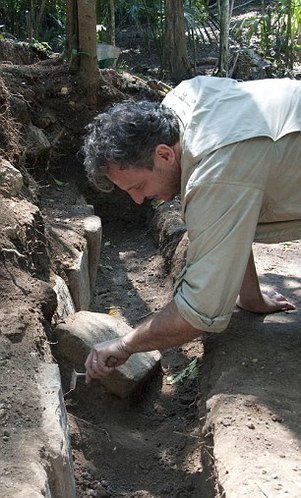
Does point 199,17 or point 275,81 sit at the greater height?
point 275,81

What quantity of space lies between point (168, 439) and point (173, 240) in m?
2.35

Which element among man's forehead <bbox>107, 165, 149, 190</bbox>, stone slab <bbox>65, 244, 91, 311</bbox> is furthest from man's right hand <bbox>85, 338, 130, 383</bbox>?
stone slab <bbox>65, 244, 91, 311</bbox>

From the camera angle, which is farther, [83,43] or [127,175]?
[83,43]

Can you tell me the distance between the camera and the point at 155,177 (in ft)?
8.69

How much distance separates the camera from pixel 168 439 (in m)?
3.15

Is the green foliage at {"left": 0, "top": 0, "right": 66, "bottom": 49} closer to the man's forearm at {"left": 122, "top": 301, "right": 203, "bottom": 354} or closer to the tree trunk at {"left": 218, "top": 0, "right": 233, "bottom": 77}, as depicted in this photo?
the tree trunk at {"left": 218, "top": 0, "right": 233, "bottom": 77}

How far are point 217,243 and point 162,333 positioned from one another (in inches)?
17.0

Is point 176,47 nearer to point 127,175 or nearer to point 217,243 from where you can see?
point 127,175

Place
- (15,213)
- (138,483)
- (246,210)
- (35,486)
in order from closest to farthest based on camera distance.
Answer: (35,486), (246,210), (138,483), (15,213)

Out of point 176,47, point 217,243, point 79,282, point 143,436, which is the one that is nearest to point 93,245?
point 79,282

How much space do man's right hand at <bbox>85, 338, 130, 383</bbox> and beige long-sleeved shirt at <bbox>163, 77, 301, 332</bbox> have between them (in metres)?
0.33

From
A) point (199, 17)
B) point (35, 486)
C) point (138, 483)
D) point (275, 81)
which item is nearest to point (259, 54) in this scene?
point (199, 17)

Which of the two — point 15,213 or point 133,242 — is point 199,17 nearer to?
point 133,242

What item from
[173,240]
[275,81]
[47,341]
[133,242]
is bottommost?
[133,242]
